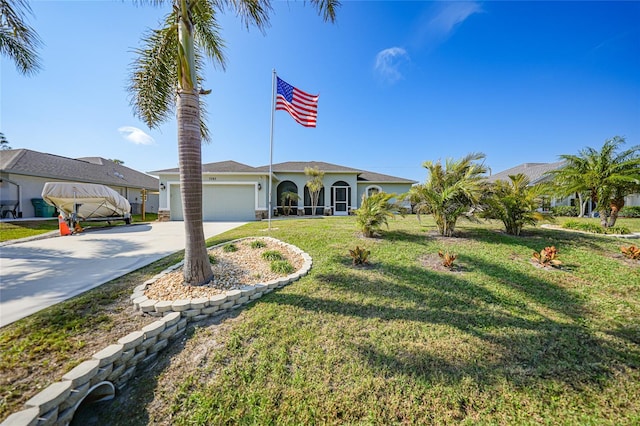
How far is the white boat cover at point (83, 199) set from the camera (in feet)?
30.2

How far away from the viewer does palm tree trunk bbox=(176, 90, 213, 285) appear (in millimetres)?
3607

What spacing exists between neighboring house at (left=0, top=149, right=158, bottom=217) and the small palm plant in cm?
2003

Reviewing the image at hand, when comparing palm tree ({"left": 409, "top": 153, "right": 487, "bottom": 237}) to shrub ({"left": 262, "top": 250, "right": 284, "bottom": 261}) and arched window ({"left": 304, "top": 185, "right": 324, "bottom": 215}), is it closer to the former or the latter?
shrub ({"left": 262, "top": 250, "right": 284, "bottom": 261})

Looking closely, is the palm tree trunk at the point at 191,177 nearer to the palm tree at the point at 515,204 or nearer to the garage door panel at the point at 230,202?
the palm tree at the point at 515,204

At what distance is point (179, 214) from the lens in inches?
559

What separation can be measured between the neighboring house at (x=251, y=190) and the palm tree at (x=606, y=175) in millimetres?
11363

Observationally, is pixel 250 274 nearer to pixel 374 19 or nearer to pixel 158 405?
pixel 158 405

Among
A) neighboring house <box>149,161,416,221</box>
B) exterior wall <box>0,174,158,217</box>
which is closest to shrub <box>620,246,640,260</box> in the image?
neighboring house <box>149,161,416,221</box>

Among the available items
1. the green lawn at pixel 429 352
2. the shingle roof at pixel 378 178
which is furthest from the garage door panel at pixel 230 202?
the green lawn at pixel 429 352

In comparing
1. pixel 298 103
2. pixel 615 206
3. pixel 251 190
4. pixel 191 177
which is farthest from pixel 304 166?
pixel 615 206

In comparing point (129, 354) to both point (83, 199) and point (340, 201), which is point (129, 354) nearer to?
point (83, 199)

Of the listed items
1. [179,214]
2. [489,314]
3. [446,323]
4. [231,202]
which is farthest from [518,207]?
[179,214]

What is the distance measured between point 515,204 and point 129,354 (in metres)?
9.27

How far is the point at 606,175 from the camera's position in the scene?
8.44 m
